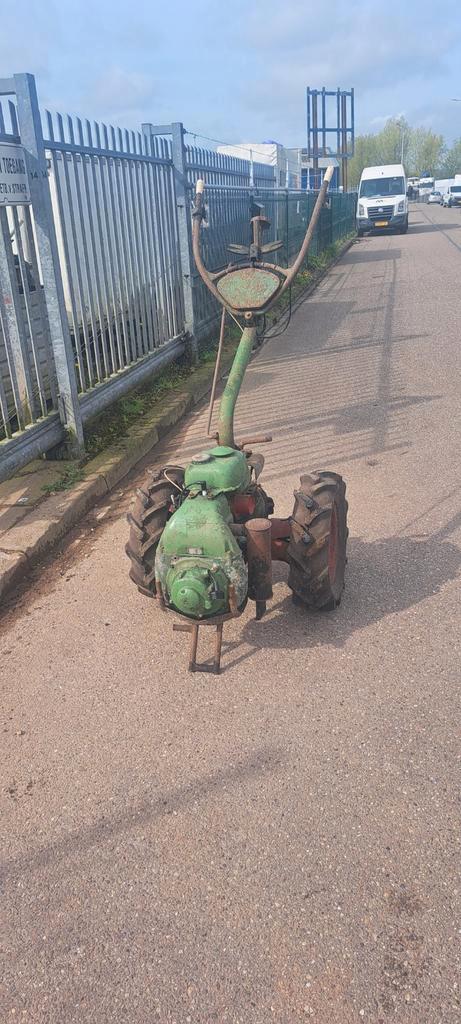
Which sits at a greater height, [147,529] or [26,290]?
[26,290]

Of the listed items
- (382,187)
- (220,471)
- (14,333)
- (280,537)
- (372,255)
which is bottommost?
(372,255)

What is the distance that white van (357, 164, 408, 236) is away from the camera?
1283 inches

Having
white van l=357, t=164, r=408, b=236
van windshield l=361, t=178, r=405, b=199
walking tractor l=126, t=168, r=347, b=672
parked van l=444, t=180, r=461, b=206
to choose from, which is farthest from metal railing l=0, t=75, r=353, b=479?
parked van l=444, t=180, r=461, b=206

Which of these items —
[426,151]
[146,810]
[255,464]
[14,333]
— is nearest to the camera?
[146,810]

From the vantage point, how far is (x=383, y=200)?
107ft

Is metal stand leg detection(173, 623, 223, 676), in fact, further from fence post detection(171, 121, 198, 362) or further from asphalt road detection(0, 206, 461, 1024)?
fence post detection(171, 121, 198, 362)

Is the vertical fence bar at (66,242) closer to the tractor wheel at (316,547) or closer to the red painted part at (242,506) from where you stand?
the red painted part at (242,506)

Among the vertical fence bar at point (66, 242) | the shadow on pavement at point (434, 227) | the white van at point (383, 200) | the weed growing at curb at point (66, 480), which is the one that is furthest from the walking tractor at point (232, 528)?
the shadow on pavement at point (434, 227)

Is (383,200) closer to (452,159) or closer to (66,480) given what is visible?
(66,480)

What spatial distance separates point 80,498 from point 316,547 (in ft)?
7.28

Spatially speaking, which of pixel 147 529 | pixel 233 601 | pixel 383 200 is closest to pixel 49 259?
pixel 147 529

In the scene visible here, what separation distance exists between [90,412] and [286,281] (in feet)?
9.54

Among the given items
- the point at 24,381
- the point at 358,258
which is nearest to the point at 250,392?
the point at 24,381

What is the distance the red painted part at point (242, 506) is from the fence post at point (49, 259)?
246 cm
